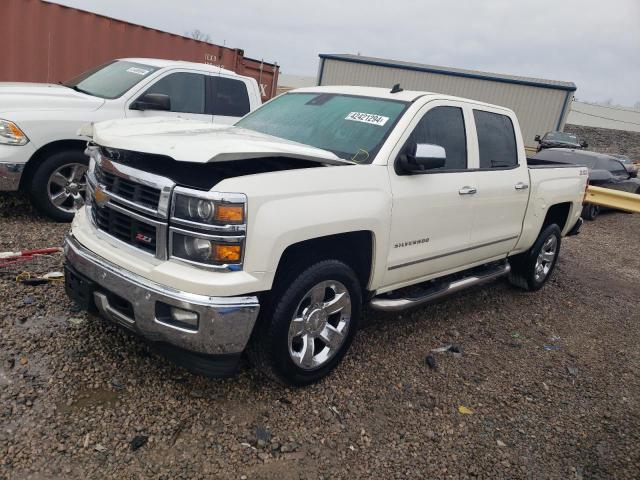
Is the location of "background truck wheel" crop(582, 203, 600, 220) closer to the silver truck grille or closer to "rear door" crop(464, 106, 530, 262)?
"rear door" crop(464, 106, 530, 262)

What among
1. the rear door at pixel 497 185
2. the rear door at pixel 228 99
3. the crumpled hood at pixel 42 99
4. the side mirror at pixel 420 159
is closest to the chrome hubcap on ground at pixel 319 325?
the side mirror at pixel 420 159

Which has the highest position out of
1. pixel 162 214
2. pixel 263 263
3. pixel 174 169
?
pixel 174 169

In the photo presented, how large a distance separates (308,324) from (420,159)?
1.26 meters

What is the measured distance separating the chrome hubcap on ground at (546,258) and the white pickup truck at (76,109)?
407 cm

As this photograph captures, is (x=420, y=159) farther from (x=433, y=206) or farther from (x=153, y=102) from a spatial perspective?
(x=153, y=102)

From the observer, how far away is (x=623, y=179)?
39.2 ft

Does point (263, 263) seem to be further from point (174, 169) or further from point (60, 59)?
point (60, 59)

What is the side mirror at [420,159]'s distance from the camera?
11.0 feet

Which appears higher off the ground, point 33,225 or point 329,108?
point 329,108

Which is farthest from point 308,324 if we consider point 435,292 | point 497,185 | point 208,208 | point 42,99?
point 42,99

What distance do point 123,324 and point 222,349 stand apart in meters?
0.57

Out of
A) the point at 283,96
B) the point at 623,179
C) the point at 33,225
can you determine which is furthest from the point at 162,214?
the point at 623,179

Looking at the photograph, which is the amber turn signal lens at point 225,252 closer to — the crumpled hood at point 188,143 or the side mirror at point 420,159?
the crumpled hood at point 188,143

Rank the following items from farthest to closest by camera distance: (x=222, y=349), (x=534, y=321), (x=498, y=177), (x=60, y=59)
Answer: (x=60, y=59) < (x=534, y=321) < (x=498, y=177) < (x=222, y=349)
